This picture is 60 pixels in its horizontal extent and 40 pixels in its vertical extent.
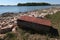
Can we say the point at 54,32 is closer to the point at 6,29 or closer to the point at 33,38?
the point at 33,38

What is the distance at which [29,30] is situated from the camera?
37.9ft

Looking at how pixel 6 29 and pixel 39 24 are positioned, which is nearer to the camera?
pixel 39 24

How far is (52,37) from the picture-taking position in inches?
428

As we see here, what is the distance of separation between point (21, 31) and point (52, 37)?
163 centimetres

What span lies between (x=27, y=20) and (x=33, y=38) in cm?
158

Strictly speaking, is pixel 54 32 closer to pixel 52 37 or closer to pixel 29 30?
pixel 52 37

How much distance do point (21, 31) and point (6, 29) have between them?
1.47 metres

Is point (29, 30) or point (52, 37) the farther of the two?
point (29, 30)

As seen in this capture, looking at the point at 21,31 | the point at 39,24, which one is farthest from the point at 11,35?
the point at 39,24

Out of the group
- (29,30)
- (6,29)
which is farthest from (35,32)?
(6,29)

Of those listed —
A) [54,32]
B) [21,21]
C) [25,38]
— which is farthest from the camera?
[21,21]

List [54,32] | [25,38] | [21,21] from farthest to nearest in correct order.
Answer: [21,21]
[54,32]
[25,38]

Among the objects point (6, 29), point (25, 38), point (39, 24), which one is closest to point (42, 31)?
point (39, 24)

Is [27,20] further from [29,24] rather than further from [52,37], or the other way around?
[52,37]
